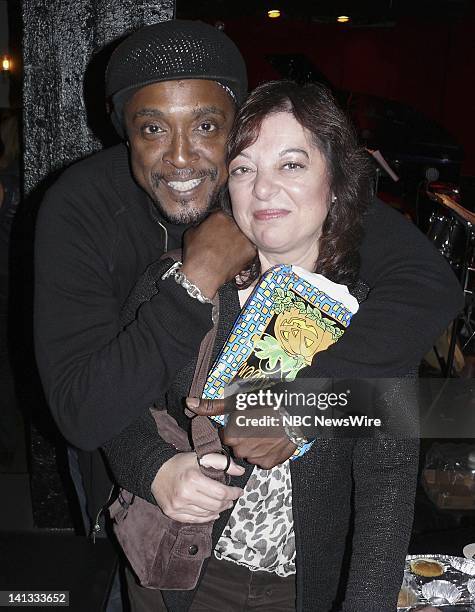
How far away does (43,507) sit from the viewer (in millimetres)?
2463

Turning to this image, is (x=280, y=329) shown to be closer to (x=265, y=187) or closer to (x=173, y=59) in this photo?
(x=265, y=187)

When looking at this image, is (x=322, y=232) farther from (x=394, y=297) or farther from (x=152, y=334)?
(x=152, y=334)

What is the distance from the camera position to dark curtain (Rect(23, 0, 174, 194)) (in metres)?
1.95

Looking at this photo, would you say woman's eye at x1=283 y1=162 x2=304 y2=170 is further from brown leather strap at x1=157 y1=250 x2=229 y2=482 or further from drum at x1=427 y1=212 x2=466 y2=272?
drum at x1=427 y1=212 x2=466 y2=272

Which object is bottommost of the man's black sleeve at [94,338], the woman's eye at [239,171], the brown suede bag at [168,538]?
the brown suede bag at [168,538]

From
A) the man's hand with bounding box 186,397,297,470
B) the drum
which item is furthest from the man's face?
the drum

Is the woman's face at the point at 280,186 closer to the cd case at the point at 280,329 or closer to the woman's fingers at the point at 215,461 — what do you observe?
the cd case at the point at 280,329

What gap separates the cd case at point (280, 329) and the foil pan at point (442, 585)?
0.76 m

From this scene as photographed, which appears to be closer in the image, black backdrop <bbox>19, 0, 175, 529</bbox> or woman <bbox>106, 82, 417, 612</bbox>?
woman <bbox>106, 82, 417, 612</bbox>

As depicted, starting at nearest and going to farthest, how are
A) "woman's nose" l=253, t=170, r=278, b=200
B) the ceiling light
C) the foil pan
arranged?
1. "woman's nose" l=253, t=170, r=278, b=200
2. the foil pan
3. the ceiling light

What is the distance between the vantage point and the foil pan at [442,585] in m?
1.54

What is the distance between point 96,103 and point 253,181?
105 centimetres

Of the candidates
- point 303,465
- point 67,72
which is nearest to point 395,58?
point 67,72

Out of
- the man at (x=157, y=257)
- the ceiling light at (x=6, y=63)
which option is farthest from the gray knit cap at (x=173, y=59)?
the ceiling light at (x=6, y=63)
